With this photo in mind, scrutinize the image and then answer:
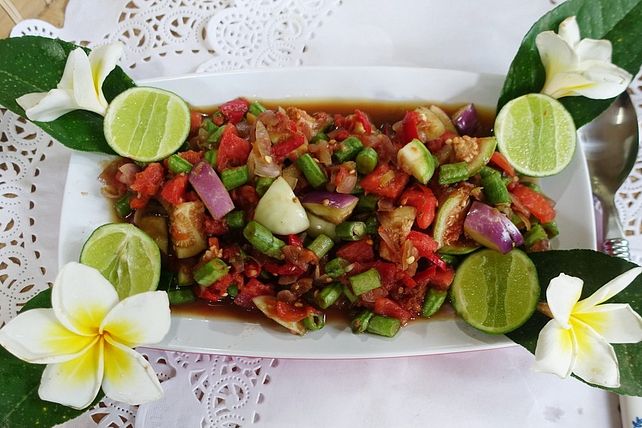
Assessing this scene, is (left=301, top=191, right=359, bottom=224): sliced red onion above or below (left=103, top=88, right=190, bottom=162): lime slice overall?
below

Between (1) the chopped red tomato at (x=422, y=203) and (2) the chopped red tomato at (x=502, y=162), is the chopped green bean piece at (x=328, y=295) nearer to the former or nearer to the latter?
(1) the chopped red tomato at (x=422, y=203)

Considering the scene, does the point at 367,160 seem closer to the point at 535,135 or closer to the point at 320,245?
the point at 320,245

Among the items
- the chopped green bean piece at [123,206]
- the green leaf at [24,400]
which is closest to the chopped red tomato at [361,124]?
the chopped green bean piece at [123,206]

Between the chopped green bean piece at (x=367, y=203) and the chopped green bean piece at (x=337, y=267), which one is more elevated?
the chopped green bean piece at (x=367, y=203)

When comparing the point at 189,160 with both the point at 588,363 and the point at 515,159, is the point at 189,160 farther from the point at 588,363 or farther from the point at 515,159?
the point at 588,363

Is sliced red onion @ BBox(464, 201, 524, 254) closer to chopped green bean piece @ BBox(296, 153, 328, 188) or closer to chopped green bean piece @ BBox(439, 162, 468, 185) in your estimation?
chopped green bean piece @ BBox(439, 162, 468, 185)

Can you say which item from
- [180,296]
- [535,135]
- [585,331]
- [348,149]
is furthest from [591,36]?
[180,296]

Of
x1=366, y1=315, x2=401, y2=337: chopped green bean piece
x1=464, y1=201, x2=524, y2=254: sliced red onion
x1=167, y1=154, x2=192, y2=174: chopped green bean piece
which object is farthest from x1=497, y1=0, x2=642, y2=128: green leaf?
x1=167, y1=154, x2=192, y2=174: chopped green bean piece
